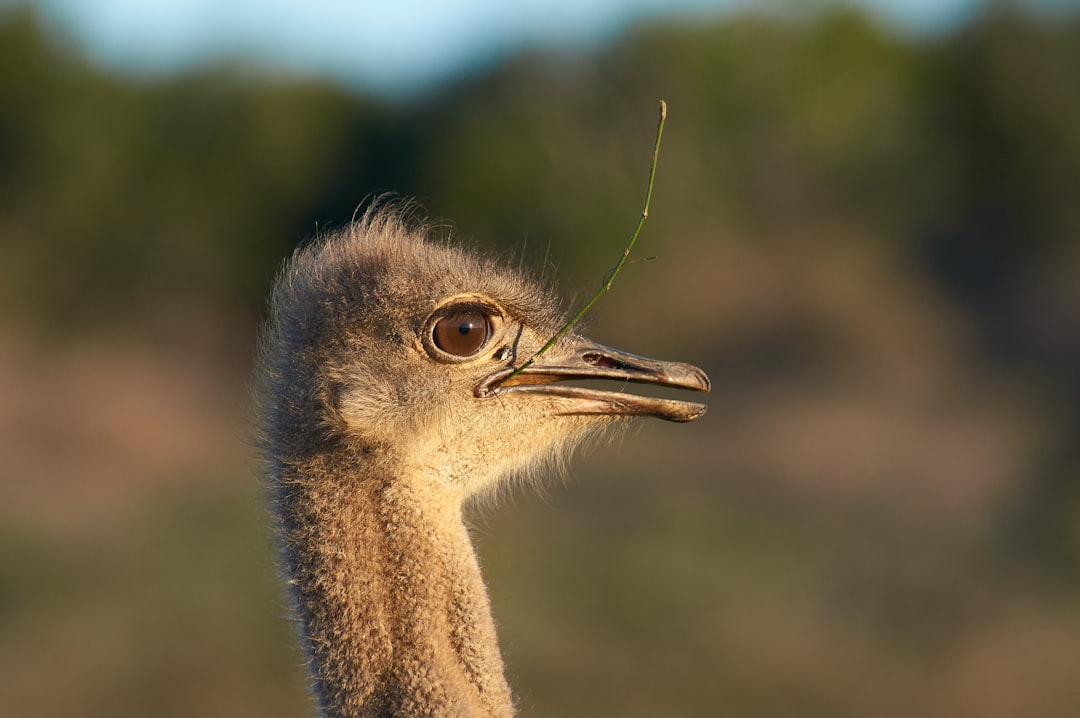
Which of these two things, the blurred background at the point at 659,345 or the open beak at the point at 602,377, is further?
the blurred background at the point at 659,345

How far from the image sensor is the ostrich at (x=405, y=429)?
362 centimetres

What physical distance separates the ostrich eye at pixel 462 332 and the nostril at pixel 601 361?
31cm

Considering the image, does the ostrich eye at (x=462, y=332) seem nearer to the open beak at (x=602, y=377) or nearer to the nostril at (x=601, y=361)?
the open beak at (x=602, y=377)

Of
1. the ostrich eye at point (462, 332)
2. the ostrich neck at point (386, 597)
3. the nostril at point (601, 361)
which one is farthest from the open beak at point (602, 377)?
the ostrich neck at point (386, 597)

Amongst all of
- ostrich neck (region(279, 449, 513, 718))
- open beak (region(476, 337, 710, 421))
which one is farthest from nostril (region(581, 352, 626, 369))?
ostrich neck (region(279, 449, 513, 718))

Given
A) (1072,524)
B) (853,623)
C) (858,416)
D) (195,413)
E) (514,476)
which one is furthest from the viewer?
(195,413)

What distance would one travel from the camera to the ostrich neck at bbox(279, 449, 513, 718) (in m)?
3.57

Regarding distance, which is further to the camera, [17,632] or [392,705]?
[17,632]

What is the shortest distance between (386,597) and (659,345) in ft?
73.3

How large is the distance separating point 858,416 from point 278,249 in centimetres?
1458

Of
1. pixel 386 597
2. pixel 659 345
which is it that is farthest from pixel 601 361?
pixel 659 345

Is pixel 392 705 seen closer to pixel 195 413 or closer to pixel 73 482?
pixel 73 482

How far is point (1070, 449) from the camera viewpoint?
63.6ft

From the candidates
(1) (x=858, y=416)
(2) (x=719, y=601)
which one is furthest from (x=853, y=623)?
(1) (x=858, y=416)
